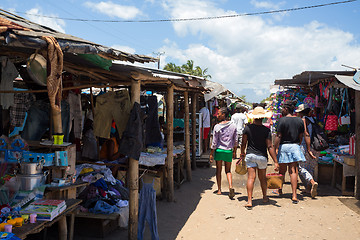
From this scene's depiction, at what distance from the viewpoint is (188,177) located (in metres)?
9.17

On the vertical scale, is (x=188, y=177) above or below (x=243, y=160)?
below

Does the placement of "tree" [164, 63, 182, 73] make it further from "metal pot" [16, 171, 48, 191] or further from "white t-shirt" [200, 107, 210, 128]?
"metal pot" [16, 171, 48, 191]

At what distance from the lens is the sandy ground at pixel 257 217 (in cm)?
521

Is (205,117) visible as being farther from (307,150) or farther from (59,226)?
(59,226)

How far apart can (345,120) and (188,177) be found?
4.42m

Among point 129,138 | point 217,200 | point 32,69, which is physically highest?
point 32,69

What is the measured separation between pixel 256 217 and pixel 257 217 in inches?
0.8

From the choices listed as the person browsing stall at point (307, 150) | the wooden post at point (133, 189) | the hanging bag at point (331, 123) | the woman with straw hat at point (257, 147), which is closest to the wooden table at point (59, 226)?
the wooden post at point (133, 189)

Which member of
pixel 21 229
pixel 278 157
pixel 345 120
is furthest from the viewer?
pixel 345 120

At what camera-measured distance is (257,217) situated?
5988mm

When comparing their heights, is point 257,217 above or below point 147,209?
below

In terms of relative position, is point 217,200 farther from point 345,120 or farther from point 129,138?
point 345,120

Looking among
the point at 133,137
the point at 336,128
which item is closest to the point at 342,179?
the point at 336,128

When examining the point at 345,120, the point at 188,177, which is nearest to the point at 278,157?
the point at 345,120
